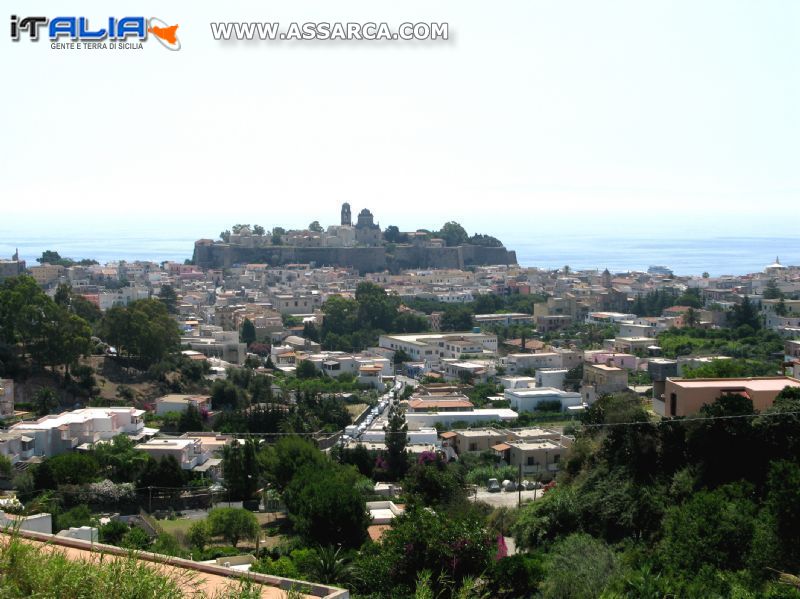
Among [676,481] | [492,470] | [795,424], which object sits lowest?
[492,470]

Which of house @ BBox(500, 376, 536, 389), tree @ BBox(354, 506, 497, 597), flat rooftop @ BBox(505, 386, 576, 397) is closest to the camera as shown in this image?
tree @ BBox(354, 506, 497, 597)

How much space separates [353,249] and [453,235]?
7.63 meters

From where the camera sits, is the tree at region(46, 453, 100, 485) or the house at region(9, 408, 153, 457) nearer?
the tree at region(46, 453, 100, 485)

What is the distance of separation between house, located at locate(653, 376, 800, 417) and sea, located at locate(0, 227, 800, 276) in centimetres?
5970

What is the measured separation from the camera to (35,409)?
16.3 metres

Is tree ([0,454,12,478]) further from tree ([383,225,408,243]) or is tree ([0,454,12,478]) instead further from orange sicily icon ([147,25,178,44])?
tree ([383,225,408,243])

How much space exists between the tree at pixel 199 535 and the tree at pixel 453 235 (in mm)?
44375

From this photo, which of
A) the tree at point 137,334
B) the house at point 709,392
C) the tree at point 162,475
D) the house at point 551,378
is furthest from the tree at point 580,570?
the house at point 551,378

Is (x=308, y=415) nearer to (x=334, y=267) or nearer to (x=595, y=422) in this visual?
(x=595, y=422)

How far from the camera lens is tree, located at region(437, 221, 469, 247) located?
178 ft

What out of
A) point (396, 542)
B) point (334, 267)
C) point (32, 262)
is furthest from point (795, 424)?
point (32, 262)

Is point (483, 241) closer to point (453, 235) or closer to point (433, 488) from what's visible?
point (453, 235)

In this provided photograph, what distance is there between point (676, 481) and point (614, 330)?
2218 cm

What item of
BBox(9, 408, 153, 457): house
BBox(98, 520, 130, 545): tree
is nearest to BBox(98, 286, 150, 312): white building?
BBox(9, 408, 153, 457): house
